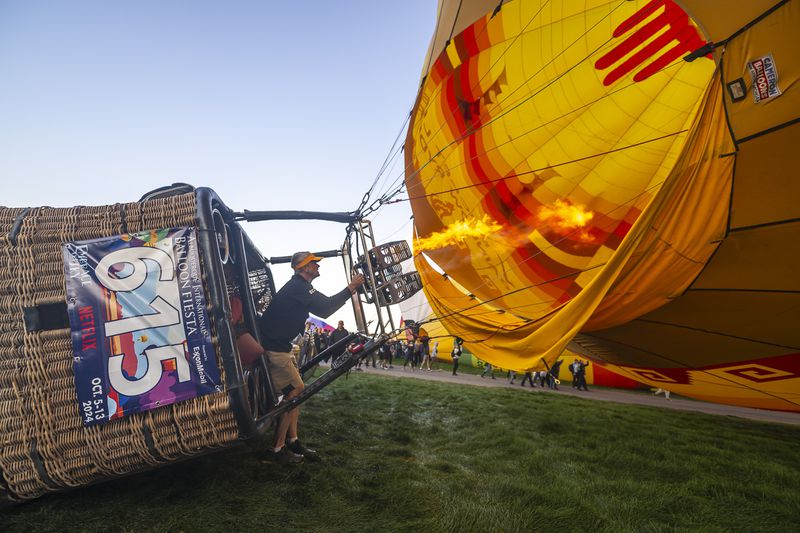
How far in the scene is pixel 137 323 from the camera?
199cm

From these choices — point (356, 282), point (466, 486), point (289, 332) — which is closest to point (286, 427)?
point (289, 332)

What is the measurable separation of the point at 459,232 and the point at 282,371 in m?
3.26

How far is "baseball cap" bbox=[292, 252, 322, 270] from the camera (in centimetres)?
323

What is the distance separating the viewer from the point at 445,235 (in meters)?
5.79

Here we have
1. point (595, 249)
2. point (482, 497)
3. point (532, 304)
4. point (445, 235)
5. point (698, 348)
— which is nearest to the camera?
point (482, 497)

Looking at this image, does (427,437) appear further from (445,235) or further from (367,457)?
(445,235)

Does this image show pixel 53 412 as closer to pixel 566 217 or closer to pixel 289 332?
pixel 289 332

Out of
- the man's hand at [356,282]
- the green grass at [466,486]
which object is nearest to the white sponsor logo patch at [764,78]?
the green grass at [466,486]

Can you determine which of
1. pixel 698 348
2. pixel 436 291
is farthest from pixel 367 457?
pixel 698 348

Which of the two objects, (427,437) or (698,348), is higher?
(698,348)

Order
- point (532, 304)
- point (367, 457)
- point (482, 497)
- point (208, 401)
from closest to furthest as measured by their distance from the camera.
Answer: point (208, 401) → point (482, 497) → point (367, 457) → point (532, 304)

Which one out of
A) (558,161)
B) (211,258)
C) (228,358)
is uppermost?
(558,161)

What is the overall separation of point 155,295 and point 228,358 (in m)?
0.49

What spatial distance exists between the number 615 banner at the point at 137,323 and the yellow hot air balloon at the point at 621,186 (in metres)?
1.93
